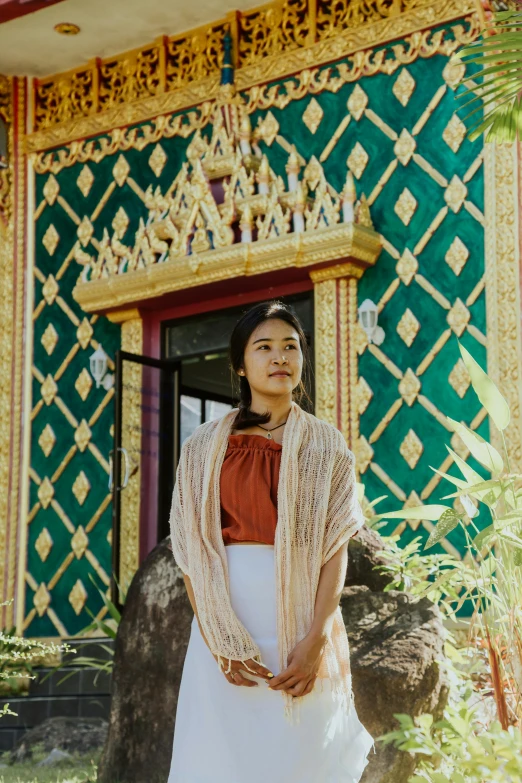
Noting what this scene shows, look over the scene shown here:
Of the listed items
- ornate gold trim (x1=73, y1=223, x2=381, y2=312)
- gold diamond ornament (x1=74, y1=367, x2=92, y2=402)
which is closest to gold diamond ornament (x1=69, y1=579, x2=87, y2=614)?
gold diamond ornament (x1=74, y1=367, x2=92, y2=402)

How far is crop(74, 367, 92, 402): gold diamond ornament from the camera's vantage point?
24.8 ft

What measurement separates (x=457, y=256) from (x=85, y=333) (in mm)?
2609

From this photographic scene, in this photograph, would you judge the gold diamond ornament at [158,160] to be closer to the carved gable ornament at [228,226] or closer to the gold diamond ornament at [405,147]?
the carved gable ornament at [228,226]

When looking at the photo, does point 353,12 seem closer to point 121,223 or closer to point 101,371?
point 121,223

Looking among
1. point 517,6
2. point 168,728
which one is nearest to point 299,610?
point 168,728

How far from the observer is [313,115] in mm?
6828

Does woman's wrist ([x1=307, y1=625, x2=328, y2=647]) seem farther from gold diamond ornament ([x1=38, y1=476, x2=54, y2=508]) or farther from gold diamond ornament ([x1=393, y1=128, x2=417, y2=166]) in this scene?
gold diamond ornament ([x1=38, y1=476, x2=54, y2=508])

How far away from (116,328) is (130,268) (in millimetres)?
544

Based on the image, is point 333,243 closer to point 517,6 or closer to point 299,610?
point 517,6

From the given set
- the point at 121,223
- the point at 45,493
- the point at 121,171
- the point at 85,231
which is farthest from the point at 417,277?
the point at 45,493

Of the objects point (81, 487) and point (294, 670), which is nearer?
point (294, 670)

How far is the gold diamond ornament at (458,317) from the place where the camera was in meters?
6.10

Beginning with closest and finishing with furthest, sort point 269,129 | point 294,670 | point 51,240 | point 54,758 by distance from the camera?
point 294,670 → point 54,758 → point 269,129 → point 51,240

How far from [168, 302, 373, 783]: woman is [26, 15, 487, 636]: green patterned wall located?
366 centimetres
